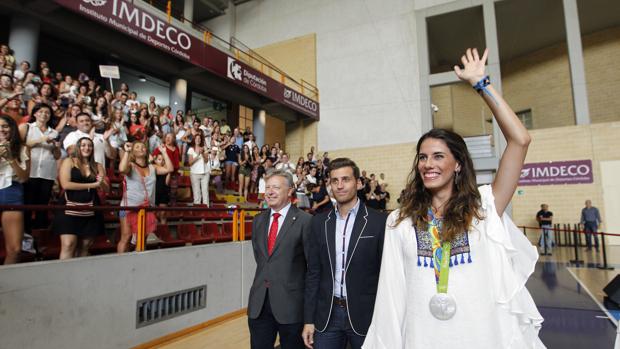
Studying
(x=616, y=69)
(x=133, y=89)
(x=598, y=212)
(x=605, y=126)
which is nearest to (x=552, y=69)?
(x=616, y=69)

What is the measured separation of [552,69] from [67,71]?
20.0 metres

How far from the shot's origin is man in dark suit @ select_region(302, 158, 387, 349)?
1.98m

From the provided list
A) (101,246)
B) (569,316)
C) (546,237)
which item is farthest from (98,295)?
(546,237)

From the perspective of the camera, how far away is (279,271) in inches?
97.9

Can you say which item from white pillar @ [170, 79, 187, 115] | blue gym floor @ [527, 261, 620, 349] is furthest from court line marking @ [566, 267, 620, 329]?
white pillar @ [170, 79, 187, 115]

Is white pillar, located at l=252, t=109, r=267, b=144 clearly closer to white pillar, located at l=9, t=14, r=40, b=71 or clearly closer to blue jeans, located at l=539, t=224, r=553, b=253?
white pillar, located at l=9, t=14, r=40, b=71

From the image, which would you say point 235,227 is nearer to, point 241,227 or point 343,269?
point 241,227

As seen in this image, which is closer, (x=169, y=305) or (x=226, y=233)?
(x=169, y=305)

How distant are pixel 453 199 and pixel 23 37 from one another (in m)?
9.96

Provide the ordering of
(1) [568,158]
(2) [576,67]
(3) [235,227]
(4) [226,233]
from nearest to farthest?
(3) [235,227]
(4) [226,233]
(1) [568,158]
(2) [576,67]

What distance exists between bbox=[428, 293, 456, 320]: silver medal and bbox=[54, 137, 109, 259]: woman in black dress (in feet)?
11.6

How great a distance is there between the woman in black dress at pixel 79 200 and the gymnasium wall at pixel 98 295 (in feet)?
0.81

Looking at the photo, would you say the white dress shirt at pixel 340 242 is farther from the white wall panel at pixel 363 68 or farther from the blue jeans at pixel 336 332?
the white wall panel at pixel 363 68

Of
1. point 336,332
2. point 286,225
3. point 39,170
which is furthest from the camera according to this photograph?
point 39,170
